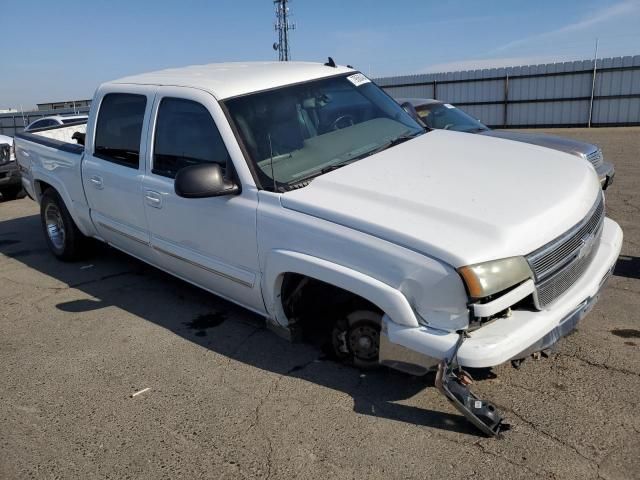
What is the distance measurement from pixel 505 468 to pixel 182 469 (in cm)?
157

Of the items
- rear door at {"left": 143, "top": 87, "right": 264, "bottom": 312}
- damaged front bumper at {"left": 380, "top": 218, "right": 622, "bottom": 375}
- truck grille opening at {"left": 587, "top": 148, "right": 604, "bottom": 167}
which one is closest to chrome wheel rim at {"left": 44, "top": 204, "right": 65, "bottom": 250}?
rear door at {"left": 143, "top": 87, "right": 264, "bottom": 312}

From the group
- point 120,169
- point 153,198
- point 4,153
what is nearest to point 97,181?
point 120,169

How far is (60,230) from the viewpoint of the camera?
6160mm

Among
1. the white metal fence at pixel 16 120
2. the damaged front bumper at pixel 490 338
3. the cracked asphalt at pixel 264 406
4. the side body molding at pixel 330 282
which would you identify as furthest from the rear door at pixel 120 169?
the white metal fence at pixel 16 120

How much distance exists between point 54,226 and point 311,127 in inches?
153

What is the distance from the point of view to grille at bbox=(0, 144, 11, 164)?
1024 cm

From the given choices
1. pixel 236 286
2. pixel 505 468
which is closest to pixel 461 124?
pixel 236 286

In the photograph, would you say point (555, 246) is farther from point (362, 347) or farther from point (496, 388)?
point (362, 347)

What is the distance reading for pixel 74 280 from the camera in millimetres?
5660

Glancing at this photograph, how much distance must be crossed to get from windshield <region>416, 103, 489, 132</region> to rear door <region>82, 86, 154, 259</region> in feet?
15.3

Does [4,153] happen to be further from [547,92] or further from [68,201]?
[547,92]

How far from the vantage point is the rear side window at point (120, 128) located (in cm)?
448

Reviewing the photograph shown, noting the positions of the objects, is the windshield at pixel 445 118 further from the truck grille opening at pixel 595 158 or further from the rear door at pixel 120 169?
the rear door at pixel 120 169

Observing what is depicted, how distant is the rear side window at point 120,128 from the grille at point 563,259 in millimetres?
3123
